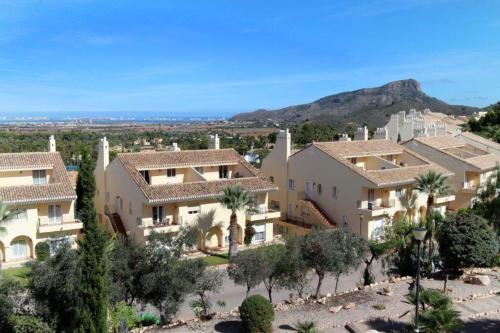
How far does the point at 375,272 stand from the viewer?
32.0 metres

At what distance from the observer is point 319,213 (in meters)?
42.2

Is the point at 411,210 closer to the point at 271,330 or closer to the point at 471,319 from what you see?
the point at 471,319

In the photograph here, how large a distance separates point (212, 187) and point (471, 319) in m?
20.5

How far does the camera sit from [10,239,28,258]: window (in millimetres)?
33594

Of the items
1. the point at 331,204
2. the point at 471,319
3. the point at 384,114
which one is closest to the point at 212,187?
the point at 331,204

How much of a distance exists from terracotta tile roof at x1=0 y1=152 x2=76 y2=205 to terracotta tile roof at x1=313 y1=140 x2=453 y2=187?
70.7 ft

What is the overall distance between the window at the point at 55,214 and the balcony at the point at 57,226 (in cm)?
31

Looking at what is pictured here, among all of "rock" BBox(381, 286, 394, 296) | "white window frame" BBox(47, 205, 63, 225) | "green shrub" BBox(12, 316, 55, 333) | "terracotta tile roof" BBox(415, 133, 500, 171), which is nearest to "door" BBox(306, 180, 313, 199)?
"terracotta tile roof" BBox(415, 133, 500, 171)

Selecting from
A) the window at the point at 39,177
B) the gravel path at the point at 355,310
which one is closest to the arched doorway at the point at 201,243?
the window at the point at 39,177

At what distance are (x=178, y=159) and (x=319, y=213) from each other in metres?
13.3

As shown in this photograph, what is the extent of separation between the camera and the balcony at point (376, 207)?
38.5 metres

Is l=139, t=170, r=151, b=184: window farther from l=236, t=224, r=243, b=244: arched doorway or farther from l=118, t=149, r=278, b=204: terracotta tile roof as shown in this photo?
l=236, t=224, r=243, b=244: arched doorway

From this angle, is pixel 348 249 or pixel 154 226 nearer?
pixel 348 249

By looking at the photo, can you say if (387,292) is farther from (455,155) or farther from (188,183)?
(455,155)
